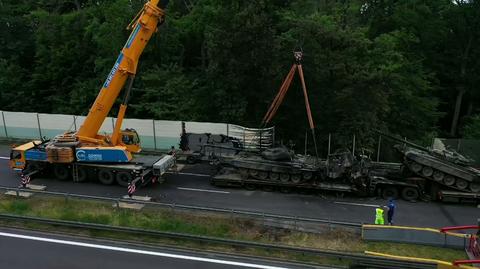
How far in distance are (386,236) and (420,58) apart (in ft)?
88.7

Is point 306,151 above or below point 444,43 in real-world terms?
below

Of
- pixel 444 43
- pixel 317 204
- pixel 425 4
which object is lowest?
pixel 317 204

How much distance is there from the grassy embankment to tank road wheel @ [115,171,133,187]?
8.97 feet

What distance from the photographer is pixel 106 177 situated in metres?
22.7

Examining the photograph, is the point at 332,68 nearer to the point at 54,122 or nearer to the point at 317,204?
the point at 317,204

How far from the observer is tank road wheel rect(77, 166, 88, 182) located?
75.0ft

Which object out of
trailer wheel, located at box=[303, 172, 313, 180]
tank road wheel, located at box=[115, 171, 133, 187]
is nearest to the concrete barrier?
trailer wheel, located at box=[303, 172, 313, 180]

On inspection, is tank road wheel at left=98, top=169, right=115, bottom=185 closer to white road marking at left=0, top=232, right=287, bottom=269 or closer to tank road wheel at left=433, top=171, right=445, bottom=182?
white road marking at left=0, top=232, right=287, bottom=269

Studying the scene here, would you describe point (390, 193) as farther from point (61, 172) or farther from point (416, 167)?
point (61, 172)

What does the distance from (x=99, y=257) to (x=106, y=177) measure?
28.2 ft

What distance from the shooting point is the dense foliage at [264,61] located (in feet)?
92.5

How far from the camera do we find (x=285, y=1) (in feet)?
107

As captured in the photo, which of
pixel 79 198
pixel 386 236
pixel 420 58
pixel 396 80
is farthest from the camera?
pixel 420 58

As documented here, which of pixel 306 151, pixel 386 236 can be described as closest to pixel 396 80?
pixel 306 151
